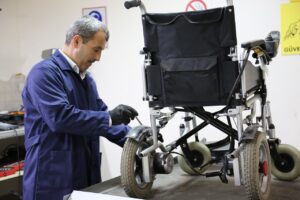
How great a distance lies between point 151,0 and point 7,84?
1555mm

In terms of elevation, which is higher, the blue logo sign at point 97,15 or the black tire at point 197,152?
the blue logo sign at point 97,15

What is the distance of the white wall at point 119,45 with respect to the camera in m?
2.39

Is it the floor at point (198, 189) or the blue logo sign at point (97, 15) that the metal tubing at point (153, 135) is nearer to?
the floor at point (198, 189)

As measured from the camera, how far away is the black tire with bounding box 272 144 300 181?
165 centimetres

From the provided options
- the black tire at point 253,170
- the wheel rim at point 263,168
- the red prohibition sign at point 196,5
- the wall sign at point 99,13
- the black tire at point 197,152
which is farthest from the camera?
the wall sign at point 99,13

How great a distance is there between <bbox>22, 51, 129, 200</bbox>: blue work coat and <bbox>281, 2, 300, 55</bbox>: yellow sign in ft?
4.30

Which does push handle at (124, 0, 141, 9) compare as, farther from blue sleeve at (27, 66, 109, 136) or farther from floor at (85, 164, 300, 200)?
floor at (85, 164, 300, 200)

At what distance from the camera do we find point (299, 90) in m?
2.34

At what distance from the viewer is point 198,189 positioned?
62.7 inches

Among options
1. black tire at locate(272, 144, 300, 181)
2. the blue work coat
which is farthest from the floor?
the blue work coat

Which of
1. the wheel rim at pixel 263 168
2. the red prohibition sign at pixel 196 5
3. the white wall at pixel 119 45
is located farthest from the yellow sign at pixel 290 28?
the wheel rim at pixel 263 168

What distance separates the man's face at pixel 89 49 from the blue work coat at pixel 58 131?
2.5 inches

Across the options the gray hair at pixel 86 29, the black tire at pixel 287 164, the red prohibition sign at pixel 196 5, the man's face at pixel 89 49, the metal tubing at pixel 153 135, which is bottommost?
the black tire at pixel 287 164

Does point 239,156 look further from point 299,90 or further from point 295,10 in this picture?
point 295,10
